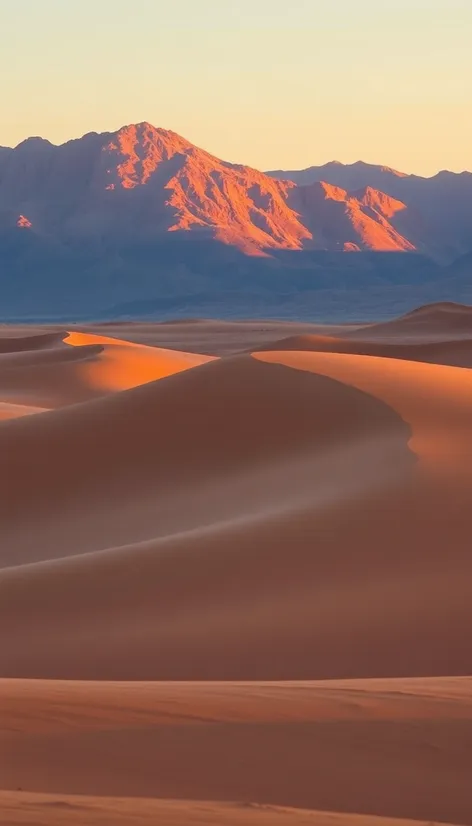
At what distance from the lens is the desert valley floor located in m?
4.55

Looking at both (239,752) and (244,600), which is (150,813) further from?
(244,600)

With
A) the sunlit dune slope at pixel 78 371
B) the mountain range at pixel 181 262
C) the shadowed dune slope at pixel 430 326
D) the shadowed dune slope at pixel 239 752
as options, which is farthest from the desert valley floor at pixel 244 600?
the mountain range at pixel 181 262

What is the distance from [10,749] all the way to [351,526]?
196 inches

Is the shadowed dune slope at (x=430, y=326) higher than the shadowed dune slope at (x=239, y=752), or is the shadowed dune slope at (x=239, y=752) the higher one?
the shadowed dune slope at (x=239, y=752)

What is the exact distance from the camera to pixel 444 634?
25.6 feet

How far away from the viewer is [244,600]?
853 cm

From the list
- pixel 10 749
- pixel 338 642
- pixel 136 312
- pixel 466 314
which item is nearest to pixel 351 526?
pixel 338 642

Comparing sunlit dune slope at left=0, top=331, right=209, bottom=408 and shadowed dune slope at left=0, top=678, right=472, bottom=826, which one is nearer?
shadowed dune slope at left=0, top=678, right=472, bottom=826

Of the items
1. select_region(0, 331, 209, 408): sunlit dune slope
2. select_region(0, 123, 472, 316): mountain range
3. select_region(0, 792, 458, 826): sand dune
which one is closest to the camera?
select_region(0, 792, 458, 826): sand dune

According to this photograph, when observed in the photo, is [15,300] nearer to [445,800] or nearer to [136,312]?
[136,312]

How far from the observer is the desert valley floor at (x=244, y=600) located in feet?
14.9

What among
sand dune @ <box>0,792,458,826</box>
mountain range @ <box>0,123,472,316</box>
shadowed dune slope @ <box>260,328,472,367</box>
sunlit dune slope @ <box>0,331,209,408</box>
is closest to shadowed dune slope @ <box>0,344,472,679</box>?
sand dune @ <box>0,792,458,826</box>

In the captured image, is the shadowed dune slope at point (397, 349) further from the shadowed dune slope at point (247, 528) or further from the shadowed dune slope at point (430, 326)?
the shadowed dune slope at point (247, 528)

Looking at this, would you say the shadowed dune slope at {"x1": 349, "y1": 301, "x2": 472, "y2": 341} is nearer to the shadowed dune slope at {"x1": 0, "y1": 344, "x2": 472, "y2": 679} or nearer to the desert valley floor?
the desert valley floor
